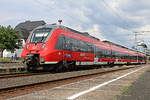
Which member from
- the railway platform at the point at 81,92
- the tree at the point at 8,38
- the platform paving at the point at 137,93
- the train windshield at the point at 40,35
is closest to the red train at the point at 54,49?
the train windshield at the point at 40,35

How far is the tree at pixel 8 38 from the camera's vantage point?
47.7 m

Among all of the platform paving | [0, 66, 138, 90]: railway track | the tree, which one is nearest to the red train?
[0, 66, 138, 90]: railway track

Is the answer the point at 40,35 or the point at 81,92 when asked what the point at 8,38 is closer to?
the point at 40,35

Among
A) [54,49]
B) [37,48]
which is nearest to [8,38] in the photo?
[37,48]

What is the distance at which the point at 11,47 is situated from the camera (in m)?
48.2

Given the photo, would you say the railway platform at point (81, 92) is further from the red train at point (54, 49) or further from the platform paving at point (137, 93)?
the red train at point (54, 49)

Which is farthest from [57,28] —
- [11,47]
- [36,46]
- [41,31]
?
[11,47]

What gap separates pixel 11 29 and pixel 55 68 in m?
36.0

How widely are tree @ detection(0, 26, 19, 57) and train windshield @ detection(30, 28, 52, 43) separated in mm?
31960

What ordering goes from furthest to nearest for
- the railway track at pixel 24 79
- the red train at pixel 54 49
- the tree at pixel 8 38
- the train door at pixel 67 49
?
the tree at pixel 8 38
the train door at pixel 67 49
the red train at pixel 54 49
the railway track at pixel 24 79

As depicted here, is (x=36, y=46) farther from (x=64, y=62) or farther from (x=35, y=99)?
(x=35, y=99)

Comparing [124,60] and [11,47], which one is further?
[11,47]

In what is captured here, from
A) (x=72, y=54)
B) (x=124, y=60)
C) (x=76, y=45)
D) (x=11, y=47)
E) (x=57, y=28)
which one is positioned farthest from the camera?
(x=11, y=47)

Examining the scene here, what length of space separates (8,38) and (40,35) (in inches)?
1336
